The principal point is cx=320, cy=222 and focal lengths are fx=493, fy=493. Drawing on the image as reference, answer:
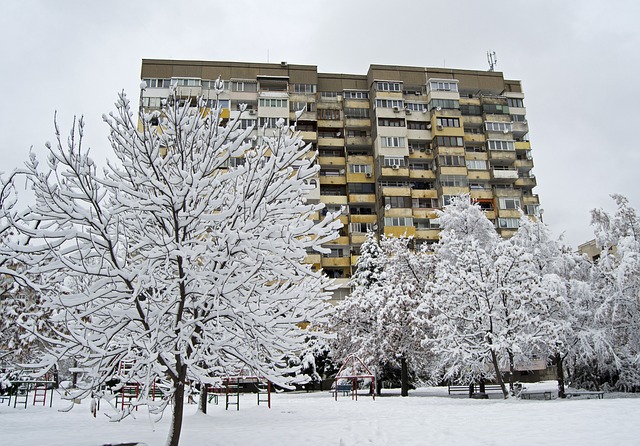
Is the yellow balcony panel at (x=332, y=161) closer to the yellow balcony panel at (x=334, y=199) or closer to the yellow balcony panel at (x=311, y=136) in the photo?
the yellow balcony panel at (x=311, y=136)

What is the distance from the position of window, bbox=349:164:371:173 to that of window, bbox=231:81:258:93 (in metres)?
14.4

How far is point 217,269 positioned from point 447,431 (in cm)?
734

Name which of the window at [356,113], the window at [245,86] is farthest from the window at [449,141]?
the window at [245,86]

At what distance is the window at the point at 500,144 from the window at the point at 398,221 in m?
14.5

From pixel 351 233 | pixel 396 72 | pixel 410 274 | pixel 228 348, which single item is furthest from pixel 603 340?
pixel 396 72

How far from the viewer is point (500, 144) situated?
2314 inches

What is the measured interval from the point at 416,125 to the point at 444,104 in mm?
4079

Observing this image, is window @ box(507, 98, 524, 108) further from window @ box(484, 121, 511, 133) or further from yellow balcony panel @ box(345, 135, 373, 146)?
yellow balcony panel @ box(345, 135, 373, 146)

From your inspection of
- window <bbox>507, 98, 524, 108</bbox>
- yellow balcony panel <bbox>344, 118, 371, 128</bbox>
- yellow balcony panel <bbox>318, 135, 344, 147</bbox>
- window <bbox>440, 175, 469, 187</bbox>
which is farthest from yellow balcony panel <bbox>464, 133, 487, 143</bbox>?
yellow balcony panel <bbox>318, 135, 344, 147</bbox>

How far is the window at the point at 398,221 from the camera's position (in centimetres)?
5259

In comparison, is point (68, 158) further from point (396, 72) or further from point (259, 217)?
point (396, 72)

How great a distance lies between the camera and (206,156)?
8.64m

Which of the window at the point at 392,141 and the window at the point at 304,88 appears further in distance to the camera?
the window at the point at 304,88

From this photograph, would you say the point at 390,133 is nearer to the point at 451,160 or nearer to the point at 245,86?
the point at 451,160
